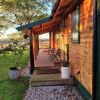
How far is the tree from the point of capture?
25.9m

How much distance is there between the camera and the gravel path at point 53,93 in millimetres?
7246

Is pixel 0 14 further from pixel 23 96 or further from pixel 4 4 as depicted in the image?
pixel 23 96

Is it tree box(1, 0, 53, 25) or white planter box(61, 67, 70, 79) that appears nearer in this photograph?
white planter box(61, 67, 70, 79)

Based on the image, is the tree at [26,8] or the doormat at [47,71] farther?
the tree at [26,8]

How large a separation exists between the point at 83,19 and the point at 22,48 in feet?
17.6

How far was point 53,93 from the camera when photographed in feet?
25.3

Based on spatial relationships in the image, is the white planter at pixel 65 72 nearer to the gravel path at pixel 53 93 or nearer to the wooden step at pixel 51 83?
the wooden step at pixel 51 83

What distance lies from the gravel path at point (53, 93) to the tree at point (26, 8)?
18.2 m

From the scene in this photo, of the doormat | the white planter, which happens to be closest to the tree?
the doormat

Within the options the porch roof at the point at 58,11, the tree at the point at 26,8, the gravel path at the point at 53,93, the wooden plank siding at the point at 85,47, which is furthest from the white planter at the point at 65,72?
the tree at the point at 26,8

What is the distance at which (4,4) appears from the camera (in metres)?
26.3

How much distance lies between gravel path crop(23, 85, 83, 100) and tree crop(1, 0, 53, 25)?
1820cm

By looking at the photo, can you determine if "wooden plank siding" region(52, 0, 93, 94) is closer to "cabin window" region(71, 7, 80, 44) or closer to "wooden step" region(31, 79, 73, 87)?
"cabin window" region(71, 7, 80, 44)

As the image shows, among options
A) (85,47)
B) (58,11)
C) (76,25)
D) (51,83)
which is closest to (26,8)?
(58,11)
